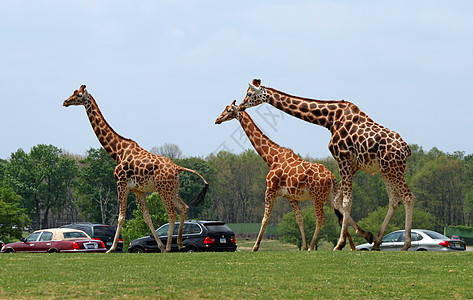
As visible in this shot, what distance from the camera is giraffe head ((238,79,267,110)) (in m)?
21.8

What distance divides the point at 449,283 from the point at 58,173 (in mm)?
61012

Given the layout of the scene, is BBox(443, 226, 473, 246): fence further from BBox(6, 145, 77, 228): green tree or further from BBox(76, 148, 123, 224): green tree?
BBox(6, 145, 77, 228): green tree

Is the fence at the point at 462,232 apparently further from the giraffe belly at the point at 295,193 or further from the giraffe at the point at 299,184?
the giraffe belly at the point at 295,193

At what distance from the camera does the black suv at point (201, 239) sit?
74.7 ft

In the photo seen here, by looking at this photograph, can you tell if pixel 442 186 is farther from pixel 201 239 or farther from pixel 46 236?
pixel 46 236

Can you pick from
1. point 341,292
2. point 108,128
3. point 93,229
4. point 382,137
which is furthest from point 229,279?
point 93,229

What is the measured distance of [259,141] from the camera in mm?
22453

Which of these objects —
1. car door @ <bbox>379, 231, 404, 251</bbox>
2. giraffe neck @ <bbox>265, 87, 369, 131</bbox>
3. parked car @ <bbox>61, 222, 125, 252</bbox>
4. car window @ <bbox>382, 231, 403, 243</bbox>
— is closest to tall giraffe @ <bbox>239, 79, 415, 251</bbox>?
giraffe neck @ <bbox>265, 87, 369, 131</bbox>

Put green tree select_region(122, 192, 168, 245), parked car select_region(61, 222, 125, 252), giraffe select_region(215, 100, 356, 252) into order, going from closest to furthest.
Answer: giraffe select_region(215, 100, 356, 252)
parked car select_region(61, 222, 125, 252)
green tree select_region(122, 192, 168, 245)

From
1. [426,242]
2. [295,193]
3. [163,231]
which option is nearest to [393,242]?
[426,242]

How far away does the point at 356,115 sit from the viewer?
65.1 ft

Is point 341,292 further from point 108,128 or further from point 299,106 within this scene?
point 108,128

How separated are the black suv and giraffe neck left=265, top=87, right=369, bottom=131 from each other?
477 cm

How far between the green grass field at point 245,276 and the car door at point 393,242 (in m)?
6.12
